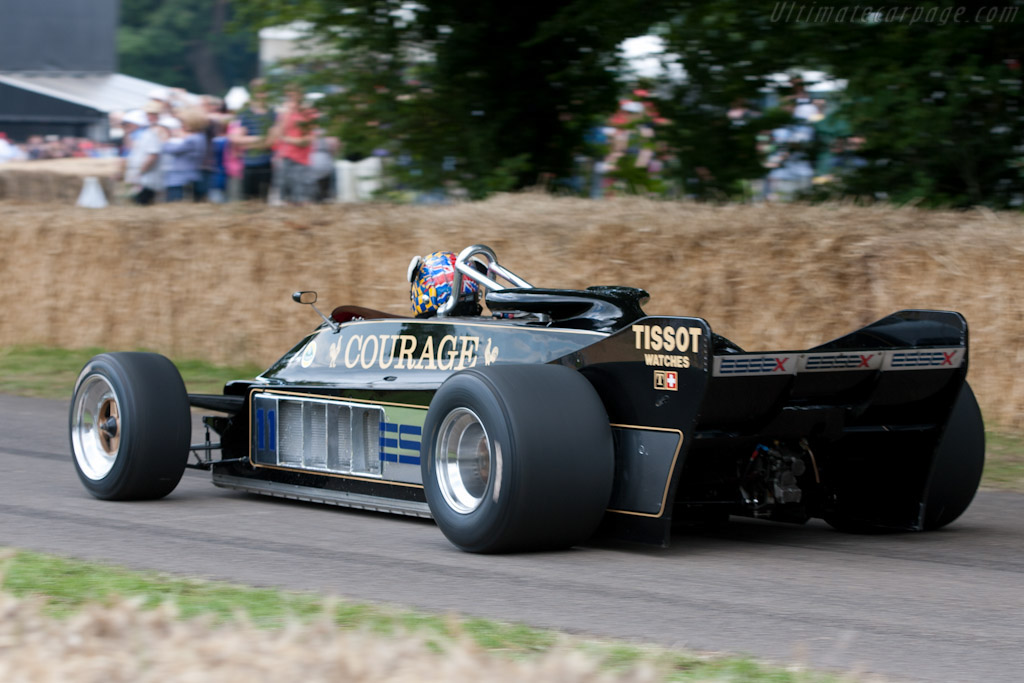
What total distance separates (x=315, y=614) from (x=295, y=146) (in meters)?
10.7

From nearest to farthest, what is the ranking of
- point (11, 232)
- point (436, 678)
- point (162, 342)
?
1. point (436, 678)
2. point (162, 342)
3. point (11, 232)

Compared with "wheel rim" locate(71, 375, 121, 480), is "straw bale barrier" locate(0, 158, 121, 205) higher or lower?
higher

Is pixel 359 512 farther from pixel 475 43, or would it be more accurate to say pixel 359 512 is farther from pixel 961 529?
pixel 475 43

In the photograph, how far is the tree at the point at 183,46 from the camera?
46.8 m

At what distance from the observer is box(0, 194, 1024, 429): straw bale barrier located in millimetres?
9289

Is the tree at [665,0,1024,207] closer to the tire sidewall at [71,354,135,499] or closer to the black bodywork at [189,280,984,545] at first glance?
the black bodywork at [189,280,984,545]

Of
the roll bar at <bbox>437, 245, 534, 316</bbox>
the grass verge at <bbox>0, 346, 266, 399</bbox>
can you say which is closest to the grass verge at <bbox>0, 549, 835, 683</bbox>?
the roll bar at <bbox>437, 245, 534, 316</bbox>

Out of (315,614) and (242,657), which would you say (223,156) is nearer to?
(315,614)

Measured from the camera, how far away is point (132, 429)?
694cm

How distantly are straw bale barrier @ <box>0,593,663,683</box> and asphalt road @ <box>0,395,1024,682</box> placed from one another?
77 centimetres

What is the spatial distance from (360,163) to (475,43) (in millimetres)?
2383

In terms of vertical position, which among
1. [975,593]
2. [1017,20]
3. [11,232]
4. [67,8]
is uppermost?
[67,8]

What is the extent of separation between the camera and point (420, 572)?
5.39 meters

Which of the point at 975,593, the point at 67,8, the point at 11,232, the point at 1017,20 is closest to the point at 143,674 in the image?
the point at 975,593
